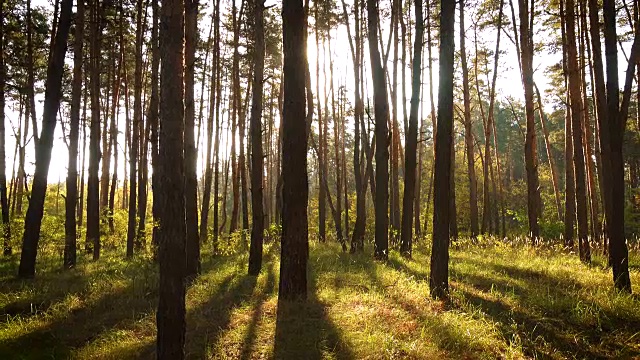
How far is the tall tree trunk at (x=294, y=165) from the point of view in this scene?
6566 mm

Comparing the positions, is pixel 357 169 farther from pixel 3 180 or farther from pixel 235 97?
pixel 3 180

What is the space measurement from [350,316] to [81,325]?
164 inches

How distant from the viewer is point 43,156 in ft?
33.5

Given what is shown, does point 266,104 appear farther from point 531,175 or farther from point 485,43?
point 531,175

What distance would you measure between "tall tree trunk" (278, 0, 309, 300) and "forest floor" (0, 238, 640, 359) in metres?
0.51

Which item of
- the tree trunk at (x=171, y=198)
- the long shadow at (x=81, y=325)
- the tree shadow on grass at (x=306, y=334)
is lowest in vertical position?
the long shadow at (x=81, y=325)

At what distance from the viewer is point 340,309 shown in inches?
241

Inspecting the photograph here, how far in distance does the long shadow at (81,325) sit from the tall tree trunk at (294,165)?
98.3 inches

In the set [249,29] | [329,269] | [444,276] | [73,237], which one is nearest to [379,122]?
[329,269]

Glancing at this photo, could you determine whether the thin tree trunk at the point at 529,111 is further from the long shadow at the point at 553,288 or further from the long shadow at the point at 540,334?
the long shadow at the point at 540,334

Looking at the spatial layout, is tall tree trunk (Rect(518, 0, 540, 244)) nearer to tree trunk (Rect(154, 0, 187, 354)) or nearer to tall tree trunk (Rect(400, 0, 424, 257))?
tall tree trunk (Rect(400, 0, 424, 257))

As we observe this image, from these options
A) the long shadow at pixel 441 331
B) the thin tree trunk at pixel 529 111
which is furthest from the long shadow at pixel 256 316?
the thin tree trunk at pixel 529 111

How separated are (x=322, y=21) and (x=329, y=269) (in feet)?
37.0

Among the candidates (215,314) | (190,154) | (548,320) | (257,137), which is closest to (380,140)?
(257,137)
